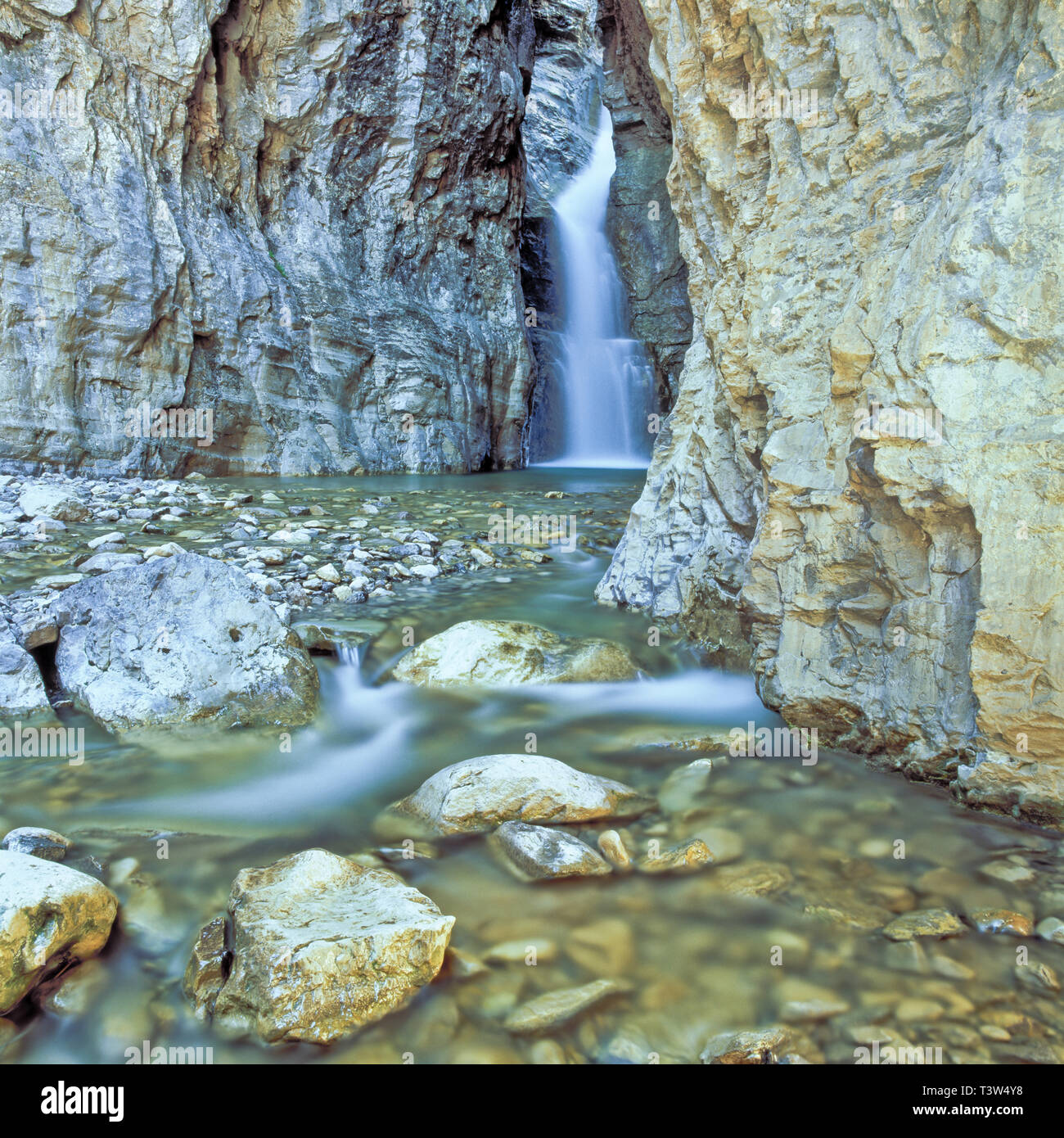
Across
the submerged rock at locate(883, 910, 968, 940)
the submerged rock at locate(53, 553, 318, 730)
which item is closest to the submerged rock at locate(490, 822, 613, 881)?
the submerged rock at locate(883, 910, 968, 940)

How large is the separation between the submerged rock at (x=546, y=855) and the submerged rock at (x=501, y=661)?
5.09 feet

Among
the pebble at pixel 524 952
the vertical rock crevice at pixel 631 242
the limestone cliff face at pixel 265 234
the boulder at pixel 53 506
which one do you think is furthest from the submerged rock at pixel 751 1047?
the vertical rock crevice at pixel 631 242

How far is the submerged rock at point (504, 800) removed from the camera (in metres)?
2.68

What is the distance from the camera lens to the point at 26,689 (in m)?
3.40

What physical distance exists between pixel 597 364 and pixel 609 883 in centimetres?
2193

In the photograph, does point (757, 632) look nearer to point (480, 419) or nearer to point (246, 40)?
point (480, 419)

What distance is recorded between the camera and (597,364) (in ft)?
75.1

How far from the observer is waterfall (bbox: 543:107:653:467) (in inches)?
879

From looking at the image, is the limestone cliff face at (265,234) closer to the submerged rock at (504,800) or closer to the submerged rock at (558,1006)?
the submerged rock at (504,800)

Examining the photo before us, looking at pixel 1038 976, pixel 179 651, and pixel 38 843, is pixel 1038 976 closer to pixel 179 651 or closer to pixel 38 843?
pixel 38 843

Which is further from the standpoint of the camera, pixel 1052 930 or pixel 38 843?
pixel 38 843

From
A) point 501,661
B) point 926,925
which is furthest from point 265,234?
point 926,925

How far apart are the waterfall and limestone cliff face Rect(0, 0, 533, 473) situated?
3185 millimetres

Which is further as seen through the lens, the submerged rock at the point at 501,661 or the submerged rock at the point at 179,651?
the submerged rock at the point at 501,661
